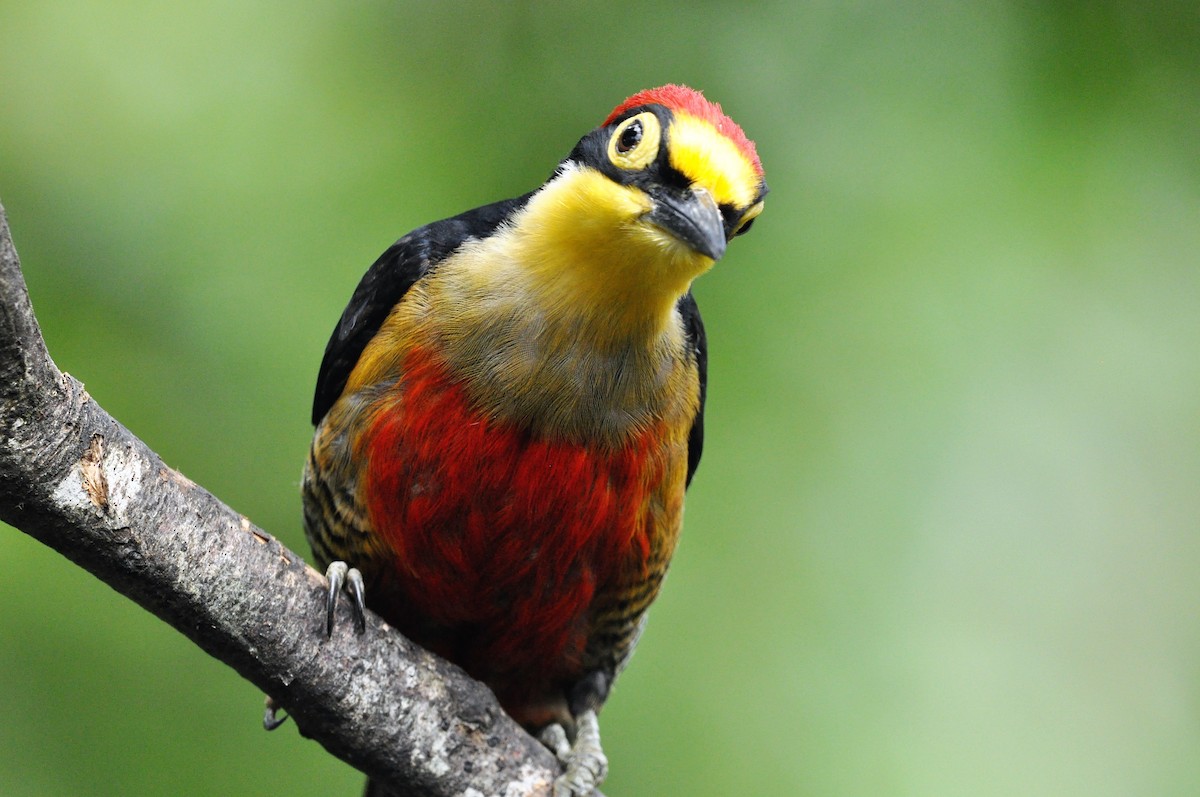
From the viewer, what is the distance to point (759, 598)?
5641 millimetres

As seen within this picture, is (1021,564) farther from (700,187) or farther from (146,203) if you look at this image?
(146,203)

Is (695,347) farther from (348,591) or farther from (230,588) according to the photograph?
(230,588)

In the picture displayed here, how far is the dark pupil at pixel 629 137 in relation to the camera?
3473 millimetres

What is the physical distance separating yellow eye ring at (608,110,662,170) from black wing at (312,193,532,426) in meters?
0.53

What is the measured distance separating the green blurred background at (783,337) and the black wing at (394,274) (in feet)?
3.33

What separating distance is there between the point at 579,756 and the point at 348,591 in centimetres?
114

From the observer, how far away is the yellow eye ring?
134 inches

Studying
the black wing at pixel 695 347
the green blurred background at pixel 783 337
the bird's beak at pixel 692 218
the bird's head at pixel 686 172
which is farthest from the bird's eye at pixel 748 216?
the green blurred background at pixel 783 337

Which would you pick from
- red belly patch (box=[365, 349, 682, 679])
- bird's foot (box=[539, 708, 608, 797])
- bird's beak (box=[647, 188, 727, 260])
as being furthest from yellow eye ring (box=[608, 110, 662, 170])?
bird's foot (box=[539, 708, 608, 797])

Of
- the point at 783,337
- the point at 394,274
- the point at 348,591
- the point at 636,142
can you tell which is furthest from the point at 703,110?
the point at 783,337

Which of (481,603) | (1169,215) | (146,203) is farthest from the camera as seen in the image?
(1169,215)

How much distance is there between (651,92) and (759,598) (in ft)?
9.22

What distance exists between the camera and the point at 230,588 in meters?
3.19

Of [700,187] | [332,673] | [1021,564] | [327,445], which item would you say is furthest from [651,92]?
[1021,564]
